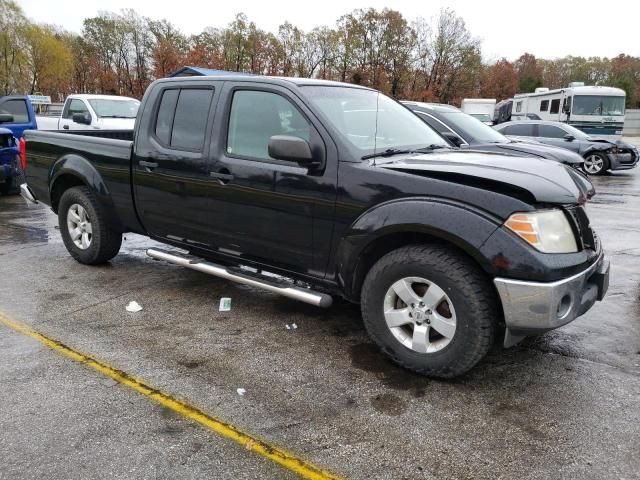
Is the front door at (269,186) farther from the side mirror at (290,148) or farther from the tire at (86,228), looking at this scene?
the tire at (86,228)

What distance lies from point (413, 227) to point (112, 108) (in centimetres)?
1221

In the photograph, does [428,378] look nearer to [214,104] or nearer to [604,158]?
A: [214,104]

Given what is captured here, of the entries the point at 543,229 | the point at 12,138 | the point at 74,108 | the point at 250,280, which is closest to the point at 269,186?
the point at 250,280

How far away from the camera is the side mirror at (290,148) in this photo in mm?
3434

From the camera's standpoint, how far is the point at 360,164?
3459 mm

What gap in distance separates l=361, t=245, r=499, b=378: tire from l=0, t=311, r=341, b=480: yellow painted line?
1074mm

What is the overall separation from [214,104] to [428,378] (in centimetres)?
262

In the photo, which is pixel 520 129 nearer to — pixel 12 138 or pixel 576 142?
pixel 576 142

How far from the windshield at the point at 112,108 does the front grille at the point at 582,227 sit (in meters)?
12.2

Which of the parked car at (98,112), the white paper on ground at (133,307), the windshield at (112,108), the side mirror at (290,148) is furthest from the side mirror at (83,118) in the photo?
the side mirror at (290,148)

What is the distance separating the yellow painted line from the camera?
2469 mm

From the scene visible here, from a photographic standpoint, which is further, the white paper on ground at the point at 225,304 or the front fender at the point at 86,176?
the front fender at the point at 86,176

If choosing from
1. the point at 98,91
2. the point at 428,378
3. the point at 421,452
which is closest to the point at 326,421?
the point at 421,452

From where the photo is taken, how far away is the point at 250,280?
4.00m
